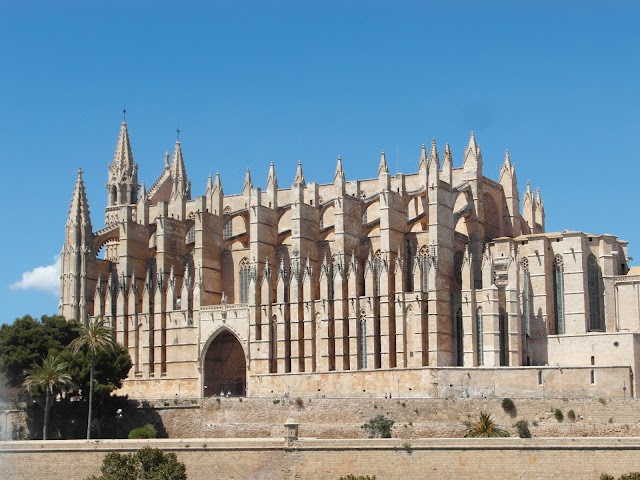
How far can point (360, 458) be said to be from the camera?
46.0 meters

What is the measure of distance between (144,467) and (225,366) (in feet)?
70.6

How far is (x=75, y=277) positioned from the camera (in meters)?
71.0

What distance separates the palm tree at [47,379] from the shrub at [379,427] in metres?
13.9

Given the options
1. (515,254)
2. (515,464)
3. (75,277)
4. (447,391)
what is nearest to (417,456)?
(515,464)

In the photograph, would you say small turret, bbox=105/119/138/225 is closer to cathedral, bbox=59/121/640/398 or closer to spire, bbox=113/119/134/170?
spire, bbox=113/119/134/170

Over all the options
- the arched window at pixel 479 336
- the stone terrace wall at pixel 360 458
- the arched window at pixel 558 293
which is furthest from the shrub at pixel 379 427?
the arched window at pixel 558 293

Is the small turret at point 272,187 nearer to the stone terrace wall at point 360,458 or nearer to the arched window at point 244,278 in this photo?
the arched window at point 244,278

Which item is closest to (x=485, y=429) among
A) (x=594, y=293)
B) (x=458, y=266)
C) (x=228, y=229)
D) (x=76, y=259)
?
(x=594, y=293)

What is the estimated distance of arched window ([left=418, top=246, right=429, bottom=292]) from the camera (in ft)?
201

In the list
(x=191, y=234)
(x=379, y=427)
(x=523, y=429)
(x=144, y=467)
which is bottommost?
(x=144, y=467)

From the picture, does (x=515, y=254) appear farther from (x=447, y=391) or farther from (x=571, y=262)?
(x=447, y=391)

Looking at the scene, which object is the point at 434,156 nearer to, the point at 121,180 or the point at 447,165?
the point at 447,165

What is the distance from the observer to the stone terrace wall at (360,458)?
43531mm

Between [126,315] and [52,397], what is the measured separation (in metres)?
11.2
